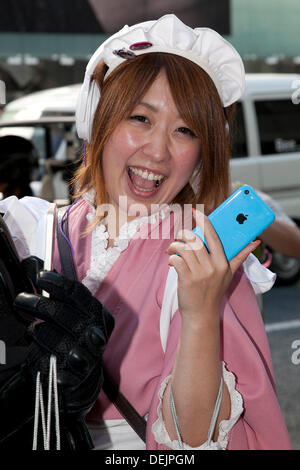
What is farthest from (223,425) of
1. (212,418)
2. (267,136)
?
(267,136)

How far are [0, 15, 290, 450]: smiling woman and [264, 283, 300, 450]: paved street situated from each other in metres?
2.31

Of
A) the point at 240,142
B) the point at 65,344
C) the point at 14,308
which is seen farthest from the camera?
the point at 240,142

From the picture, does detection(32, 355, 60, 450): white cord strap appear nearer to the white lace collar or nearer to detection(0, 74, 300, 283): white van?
the white lace collar

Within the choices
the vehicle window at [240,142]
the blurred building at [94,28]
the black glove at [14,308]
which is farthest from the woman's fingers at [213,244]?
the blurred building at [94,28]

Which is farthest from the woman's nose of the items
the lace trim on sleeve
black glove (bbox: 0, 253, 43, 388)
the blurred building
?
the blurred building

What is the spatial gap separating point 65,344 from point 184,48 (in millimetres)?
826

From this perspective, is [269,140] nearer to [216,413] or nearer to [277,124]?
[277,124]

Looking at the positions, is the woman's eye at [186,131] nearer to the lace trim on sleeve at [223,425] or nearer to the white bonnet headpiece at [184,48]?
the white bonnet headpiece at [184,48]

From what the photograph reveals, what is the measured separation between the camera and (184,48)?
1.55 metres

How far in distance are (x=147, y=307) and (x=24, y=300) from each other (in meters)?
0.44

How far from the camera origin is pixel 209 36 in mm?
1532

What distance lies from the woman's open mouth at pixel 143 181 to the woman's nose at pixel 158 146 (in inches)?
2.0

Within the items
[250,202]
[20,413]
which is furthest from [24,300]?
[250,202]

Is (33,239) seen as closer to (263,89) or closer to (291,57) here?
(263,89)
